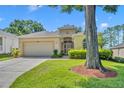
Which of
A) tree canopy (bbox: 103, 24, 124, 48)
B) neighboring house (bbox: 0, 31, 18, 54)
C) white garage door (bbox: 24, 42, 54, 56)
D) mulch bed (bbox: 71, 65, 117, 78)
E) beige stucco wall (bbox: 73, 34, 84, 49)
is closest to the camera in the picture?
mulch bed (bbox: 71, 65, 117, 78)

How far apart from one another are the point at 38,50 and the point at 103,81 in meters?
14.5

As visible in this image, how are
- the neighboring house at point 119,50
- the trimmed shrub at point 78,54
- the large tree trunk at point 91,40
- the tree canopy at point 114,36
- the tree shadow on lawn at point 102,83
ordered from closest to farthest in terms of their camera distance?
the tree shadow on lawn at point 102,83, the large tree trunk at point 91,40, the trimmed shrub at point 78,54, the neighboring house at point 119,50, the tree canopy at point 114,36

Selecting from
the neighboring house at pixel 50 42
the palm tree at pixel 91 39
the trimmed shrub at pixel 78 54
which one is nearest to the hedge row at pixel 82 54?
the trimmed shrub at pixel 78 54

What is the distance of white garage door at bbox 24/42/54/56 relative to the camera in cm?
2428

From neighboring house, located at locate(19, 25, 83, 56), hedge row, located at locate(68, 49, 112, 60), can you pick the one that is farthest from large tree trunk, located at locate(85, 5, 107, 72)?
neighboring house, located at locate(19, 25, 83, 56)

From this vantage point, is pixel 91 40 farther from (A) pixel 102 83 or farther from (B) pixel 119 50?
(B) pixel 119 50

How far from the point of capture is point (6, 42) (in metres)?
27.0

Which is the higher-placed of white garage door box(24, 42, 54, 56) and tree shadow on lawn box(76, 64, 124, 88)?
white garage door box(24, 42, 54, 56)

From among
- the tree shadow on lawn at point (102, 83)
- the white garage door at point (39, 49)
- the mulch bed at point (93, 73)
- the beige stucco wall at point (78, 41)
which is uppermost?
the beige stucco wall at point (78, 41)

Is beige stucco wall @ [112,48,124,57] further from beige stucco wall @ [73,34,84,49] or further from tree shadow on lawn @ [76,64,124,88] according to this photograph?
tree shadow on lawn @ [76,64,124,88]

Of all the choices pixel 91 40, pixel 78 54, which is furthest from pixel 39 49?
pixel 91 40

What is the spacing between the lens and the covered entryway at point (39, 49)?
79.7 feet

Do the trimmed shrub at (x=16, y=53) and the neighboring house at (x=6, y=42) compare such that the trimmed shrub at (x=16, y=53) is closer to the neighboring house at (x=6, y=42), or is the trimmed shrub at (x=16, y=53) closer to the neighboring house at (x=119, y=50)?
the neighboring house at (x=6, y=42)
